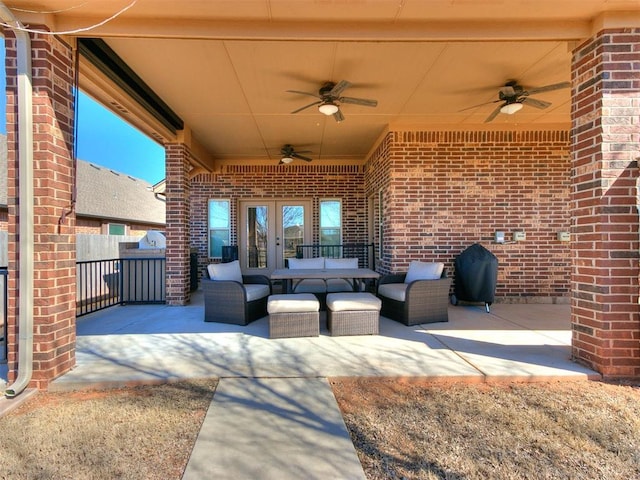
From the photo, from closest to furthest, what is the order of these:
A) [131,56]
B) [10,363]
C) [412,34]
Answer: [10,363] → [412,34] → [131,56]

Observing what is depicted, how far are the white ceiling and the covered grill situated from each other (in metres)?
2.31

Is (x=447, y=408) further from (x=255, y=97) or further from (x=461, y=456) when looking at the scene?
(x=255, y=97)

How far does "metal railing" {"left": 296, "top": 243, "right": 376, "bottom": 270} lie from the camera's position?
27.4 feet

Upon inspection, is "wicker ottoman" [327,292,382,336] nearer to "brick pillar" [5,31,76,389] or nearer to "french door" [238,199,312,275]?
"brick pillar" [5,31,76,389]

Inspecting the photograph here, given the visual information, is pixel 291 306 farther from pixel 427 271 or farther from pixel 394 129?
pixel 394 129

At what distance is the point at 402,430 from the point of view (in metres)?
2.11

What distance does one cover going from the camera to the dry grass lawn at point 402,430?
1.78 metres

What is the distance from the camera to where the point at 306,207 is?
8727 millimetres

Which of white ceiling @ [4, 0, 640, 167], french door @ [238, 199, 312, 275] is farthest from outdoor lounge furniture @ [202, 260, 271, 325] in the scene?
french door @ [238, 199, 312, 275]

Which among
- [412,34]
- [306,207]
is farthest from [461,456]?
[306,207]

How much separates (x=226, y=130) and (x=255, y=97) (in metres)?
1.71

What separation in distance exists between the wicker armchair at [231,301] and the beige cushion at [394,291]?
179 cm

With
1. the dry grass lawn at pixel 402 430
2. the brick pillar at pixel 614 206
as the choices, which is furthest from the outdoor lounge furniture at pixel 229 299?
the brick pillar at pixel 614 206

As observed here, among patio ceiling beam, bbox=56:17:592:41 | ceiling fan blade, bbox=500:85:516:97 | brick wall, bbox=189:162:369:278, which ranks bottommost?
brick wall, bbox=189:162:369:278
